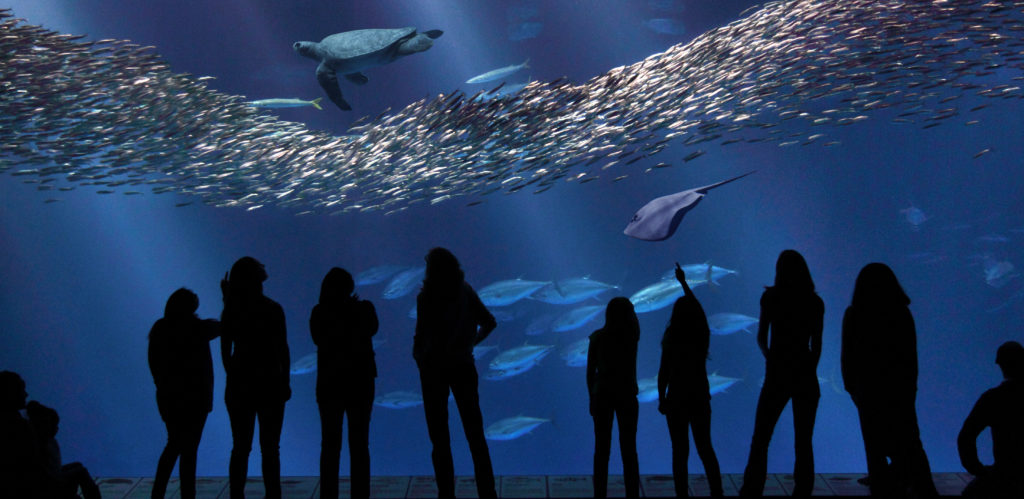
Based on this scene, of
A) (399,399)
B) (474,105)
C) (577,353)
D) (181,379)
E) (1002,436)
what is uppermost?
(474,105)

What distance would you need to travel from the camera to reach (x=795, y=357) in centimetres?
328

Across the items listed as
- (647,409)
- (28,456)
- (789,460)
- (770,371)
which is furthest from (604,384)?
(789,460)

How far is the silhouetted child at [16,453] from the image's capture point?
2811 millimetres

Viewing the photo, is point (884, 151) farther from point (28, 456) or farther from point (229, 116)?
point (28, 456)

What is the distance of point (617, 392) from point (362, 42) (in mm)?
6728

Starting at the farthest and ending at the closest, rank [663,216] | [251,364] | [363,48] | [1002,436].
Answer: [363,48] → [663,216] → [251,364] → [1002,436]

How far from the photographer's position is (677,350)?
352cm

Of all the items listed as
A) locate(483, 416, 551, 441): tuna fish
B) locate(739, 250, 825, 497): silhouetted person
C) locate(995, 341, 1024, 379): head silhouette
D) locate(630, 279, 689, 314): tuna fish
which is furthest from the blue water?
locate(995, 341, 1024, 379): head silhouette

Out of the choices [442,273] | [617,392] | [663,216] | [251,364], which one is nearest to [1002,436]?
[617,392]

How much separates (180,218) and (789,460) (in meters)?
27.8

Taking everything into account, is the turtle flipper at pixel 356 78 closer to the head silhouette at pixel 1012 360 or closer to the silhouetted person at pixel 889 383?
the silhouetted person at pixel 889 383

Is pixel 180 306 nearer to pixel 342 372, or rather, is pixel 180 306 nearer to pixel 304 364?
pixel 342 372

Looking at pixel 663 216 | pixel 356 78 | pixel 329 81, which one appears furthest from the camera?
pixel 356 78

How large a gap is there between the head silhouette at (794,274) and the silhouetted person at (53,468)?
13.3 ft
